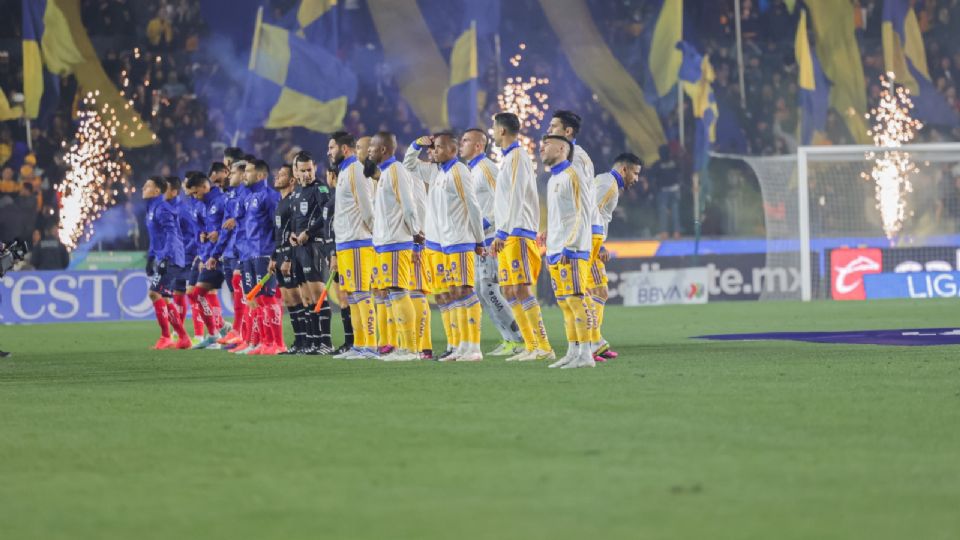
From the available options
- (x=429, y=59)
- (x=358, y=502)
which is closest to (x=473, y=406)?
(x=358, y=502)

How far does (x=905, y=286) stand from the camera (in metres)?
28.2

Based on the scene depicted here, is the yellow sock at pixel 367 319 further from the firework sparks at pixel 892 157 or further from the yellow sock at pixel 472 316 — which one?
the firework sparks at pixel 892 157

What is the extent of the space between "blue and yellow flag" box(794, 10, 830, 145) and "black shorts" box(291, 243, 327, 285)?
2832 centimetres

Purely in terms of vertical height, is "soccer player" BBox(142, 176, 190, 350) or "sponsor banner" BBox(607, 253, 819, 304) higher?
"soccer player" BBox(142, 176, 190, 350)

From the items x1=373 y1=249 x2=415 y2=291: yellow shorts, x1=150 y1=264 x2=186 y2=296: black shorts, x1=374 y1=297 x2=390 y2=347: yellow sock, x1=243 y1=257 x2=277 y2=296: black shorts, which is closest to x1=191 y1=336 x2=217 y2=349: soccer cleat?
x1=150 y1=264 x2=186 y2=296: black shorts

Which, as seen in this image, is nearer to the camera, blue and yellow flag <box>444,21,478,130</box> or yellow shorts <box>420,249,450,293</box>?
yellow shorts <box>420,249,450,293</box>

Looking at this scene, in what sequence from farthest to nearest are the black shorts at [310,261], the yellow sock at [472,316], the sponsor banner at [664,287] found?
the sponsor banner at [664,287] → the black shorts at [310,261] → the yellow sock at [472,316]

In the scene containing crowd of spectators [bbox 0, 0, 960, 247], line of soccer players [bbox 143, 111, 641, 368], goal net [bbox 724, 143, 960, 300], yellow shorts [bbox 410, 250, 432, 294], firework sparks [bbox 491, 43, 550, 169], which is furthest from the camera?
firework sparks [bbox 491, 43, 550, 169]

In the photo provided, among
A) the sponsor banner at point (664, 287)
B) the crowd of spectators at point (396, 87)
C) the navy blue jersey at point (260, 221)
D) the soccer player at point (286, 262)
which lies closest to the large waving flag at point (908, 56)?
the crowd of spectators at point (396, 87)

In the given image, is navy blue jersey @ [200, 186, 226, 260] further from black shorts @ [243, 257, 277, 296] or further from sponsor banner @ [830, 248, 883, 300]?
sponsor banner @ [830, 248, 883, 300]

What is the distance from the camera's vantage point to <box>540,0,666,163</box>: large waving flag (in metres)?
39.4

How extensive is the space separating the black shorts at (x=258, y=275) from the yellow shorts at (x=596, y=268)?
391cm

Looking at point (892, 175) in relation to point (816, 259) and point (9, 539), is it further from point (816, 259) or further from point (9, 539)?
point (9, 539)

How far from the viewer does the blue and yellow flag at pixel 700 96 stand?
129ft
